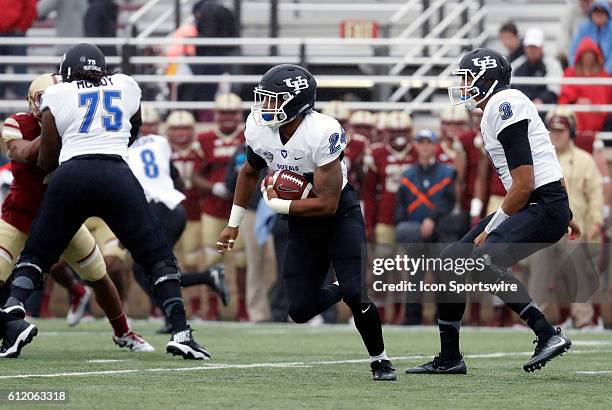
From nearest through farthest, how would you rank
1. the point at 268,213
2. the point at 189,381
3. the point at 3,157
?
the point at 189,381 < the point at 268,213 < the point at 3,157

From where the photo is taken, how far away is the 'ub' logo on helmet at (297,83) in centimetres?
770

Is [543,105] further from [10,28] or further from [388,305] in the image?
[10,28]

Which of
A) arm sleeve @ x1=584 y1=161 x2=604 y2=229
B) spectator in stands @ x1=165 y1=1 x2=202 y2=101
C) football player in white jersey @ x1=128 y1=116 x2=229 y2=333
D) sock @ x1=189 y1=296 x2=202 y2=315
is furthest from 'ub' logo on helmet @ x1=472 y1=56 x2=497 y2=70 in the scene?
spectator in stands @ x1=165 y1=1 x2=202 y2=101

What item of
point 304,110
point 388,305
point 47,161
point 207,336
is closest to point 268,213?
point 388,305

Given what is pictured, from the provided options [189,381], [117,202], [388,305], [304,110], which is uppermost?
[304,110]

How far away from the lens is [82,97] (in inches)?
341

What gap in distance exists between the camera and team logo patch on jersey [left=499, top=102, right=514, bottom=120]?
311 inches

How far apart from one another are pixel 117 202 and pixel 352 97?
802 cm

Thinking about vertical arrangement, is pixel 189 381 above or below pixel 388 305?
above

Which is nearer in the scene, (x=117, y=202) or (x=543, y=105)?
(x=117, y=202)

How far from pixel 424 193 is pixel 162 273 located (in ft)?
18.6

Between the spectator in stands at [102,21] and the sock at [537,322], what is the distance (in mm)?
9374

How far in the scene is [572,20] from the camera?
634 inches

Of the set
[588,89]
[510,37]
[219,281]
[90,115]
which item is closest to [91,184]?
[90,115]
